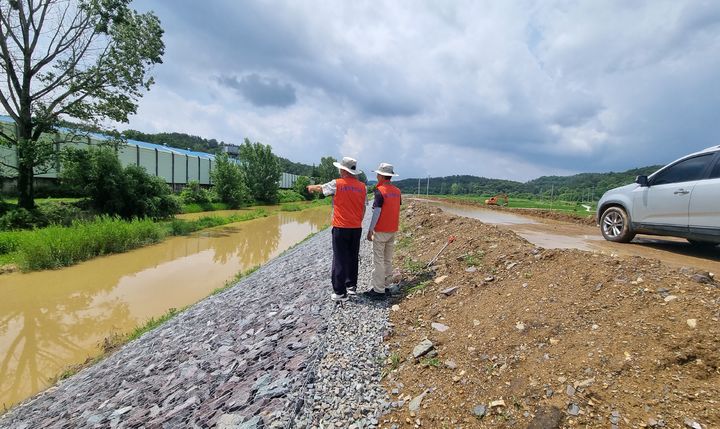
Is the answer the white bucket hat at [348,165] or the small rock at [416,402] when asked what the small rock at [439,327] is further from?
the white bucket hat at [348,165]

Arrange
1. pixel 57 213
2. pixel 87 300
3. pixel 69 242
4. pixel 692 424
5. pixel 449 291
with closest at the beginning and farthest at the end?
pixel 692 424 → pixel 449 291 → pixel 87 300 → pixel 69 242 → pixel 57 213

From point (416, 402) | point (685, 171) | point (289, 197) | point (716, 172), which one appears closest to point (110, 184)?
point (416, 402)

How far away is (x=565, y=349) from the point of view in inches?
134

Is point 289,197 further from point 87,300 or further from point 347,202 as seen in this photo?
point 347,202

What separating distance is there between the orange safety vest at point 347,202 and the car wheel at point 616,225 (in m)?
6.71

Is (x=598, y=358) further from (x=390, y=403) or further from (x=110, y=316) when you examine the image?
(x=110, y=316)

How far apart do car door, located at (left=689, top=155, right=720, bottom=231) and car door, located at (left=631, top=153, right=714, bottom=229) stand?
0.35 ft

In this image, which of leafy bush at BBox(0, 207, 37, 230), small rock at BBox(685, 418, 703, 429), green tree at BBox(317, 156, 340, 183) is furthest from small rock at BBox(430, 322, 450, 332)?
green tree at BBox(317, 156, 340, 183)

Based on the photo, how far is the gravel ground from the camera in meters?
3.56

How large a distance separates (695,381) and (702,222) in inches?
215

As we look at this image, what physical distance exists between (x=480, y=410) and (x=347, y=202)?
3811 millimetres

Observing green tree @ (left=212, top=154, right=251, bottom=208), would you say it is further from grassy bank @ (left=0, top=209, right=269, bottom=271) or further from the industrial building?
grassy bank @ (left=0, top=209, right=269, bottom=271)

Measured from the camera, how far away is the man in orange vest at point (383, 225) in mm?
6094

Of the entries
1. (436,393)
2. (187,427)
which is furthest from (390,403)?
(187,427)
